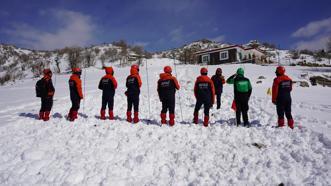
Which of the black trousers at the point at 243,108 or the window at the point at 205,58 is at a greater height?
the window at the point at 205,58

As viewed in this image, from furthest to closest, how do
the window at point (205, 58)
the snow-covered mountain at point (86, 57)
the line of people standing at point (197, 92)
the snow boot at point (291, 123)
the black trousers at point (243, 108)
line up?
the snow-covered mountain at point (86, 57)
the window at point (205, 58)
the black trousers at point (243, 108)
the line of people standing at point (197, 92)
the snow boot at point (291, 123)

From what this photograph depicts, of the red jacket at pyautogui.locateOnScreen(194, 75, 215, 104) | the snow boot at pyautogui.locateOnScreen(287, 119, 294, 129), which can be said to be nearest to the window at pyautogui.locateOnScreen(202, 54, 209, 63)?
the red jacket at pyautogui.locateOnScreen(194, 75, 215, 104)

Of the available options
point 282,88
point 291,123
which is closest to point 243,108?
point 282,88

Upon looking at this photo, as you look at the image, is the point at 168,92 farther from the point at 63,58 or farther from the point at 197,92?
the point at 63,58

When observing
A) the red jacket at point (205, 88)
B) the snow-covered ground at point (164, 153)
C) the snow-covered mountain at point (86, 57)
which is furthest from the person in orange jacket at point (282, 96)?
the snow-covered mountain at point (86, 57)

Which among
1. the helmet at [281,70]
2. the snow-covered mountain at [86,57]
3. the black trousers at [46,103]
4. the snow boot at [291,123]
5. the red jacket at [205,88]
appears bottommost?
the snow boot at [291,123]

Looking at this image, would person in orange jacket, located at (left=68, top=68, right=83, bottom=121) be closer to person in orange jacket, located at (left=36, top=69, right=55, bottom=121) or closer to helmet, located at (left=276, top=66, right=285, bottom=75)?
person in orange jacket, located at (left=36, top=69, right=55, bottom=121)

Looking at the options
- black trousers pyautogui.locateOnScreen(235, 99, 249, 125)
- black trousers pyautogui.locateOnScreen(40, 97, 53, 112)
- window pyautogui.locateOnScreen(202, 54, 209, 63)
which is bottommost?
black trousers pyautogui.locateOnScreen(235, 99, 249, 125)

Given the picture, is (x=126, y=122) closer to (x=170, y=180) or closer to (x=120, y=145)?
(x=120, y=145)

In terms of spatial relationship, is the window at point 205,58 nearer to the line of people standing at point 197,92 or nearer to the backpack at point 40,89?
the line of people standing at point 197,92

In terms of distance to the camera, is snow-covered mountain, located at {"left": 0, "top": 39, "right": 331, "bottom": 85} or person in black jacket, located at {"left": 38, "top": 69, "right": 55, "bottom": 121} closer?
person in black jacket, located at {"left": 38, "top": 69, "right": 55, "bottom": 121}

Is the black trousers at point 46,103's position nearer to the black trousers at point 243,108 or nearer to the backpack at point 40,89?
the backpack at point 40,89

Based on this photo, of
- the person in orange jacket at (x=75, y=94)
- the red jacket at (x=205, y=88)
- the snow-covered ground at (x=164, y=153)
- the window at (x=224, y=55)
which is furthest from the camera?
the window at (x=224, y=55)

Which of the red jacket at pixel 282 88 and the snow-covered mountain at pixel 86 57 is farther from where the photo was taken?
the snow-covered mountain at pixel 86 57
